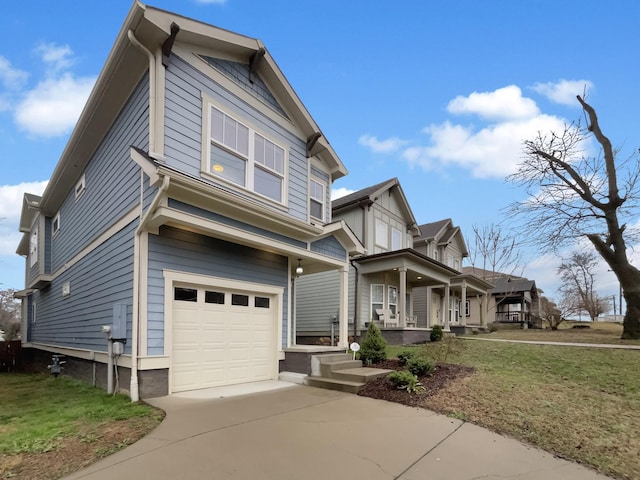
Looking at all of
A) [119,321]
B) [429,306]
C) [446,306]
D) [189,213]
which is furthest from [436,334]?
[119,321]

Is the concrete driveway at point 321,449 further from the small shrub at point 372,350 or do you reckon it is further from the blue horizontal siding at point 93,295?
the small shrub at point 372,350

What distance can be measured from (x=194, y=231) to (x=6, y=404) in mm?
4615

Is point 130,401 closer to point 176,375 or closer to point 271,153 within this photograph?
point 176,375

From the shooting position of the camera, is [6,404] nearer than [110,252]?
Yes

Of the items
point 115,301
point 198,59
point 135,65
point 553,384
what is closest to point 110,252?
point 115,301

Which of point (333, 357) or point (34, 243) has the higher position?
point (34, 243)

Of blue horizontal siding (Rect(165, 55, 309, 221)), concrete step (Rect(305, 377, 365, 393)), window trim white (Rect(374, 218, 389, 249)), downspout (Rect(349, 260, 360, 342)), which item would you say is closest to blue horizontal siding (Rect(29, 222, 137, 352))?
blue horizontal siding (Rect(165, 55, 309, 221))

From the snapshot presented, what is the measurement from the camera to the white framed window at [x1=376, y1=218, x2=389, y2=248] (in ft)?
58.1

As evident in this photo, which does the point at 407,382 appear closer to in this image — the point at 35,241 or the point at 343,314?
the point at 343,314

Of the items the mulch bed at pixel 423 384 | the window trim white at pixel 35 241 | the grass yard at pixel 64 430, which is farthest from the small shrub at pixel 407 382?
the window trim white at pixel 35 241

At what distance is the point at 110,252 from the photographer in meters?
8.15

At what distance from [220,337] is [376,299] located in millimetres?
10085

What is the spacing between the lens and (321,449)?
4.23 metres

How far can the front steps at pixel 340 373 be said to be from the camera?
7.49 m
